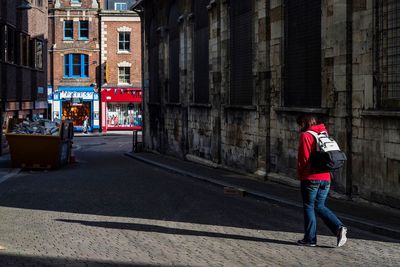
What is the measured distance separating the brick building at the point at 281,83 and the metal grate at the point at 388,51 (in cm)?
2

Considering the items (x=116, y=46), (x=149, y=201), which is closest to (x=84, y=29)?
(x=116, y=46)

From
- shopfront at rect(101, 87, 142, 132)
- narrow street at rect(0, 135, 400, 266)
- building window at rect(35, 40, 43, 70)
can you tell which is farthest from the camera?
shopfront at rect(101, 87, 142, 132)

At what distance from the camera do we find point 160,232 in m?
9.44

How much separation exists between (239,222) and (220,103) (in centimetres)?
1004

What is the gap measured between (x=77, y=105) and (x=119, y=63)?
516cm

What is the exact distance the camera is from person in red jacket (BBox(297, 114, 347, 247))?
324 inches

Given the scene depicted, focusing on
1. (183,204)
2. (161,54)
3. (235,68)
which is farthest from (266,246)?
(161,54)

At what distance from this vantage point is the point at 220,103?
65.8 ft

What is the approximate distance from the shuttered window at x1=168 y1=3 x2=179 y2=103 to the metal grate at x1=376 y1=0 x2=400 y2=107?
50.5ft

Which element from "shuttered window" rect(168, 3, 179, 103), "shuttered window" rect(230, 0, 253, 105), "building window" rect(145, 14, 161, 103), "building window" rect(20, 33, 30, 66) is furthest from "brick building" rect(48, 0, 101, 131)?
"shuttered window" rect(230, 0, 253, 105)

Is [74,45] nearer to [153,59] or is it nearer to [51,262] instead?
[153,59]

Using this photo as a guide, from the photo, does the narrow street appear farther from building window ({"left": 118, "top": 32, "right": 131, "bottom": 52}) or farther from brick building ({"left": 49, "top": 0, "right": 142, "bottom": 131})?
building window ({"left": 118, "top": 32, "right": 131, "bottom": 52})

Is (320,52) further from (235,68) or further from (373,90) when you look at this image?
(235,68)

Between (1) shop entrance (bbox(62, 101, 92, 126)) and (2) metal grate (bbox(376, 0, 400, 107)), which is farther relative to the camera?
(1) shop entrance (bbox(62, 101, 92, 126))
